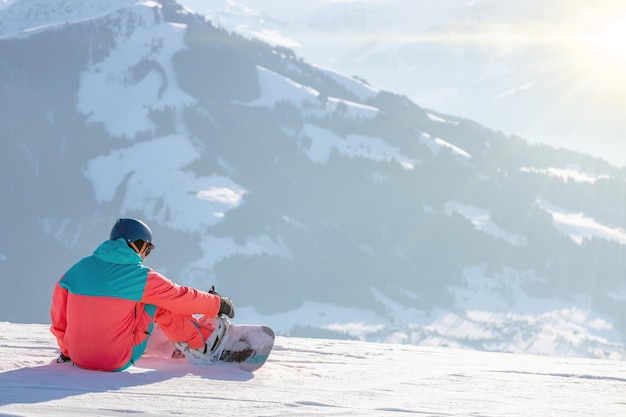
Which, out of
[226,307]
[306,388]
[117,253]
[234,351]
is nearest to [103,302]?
[117,253]

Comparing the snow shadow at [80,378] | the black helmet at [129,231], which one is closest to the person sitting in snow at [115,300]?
the black helmet at [129,231]

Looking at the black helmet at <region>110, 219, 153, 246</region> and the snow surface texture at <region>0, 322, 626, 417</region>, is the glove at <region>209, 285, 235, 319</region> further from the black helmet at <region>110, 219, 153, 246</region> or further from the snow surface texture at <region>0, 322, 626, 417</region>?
the black helmet at <region>110, 219, 153, 246</region>

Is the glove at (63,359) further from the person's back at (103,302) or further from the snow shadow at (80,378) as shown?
the person's back at (103,302)

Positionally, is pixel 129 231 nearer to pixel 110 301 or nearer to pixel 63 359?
pixel 110 301

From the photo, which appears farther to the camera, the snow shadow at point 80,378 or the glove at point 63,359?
the glove at point 63,359

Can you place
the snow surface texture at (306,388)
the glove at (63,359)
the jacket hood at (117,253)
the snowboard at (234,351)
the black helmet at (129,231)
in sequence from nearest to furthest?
the snow surface texture at (306,388) < the jacket hood at (117,253) < the black helmet at (129,231) < the glove at (63,359) < the snowboard at (234,351)

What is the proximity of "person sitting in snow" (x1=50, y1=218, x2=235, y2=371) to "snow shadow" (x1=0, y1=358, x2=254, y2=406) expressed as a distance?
8.4 inches

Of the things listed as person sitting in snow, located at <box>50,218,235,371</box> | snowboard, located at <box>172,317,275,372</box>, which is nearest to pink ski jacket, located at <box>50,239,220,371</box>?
person sitting in snow, located at <box>50,218,235,371</box>

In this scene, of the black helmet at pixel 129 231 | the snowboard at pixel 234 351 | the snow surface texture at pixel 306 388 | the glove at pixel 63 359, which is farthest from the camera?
the snowboard at pixel 234 351

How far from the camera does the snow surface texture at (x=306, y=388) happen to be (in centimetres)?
649

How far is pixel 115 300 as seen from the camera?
7.78 m

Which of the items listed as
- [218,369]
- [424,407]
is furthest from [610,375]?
[218,369]

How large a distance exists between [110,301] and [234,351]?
5.70 feet

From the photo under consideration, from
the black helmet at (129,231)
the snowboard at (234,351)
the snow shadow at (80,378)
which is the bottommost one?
the snow shadow at (80,378)
